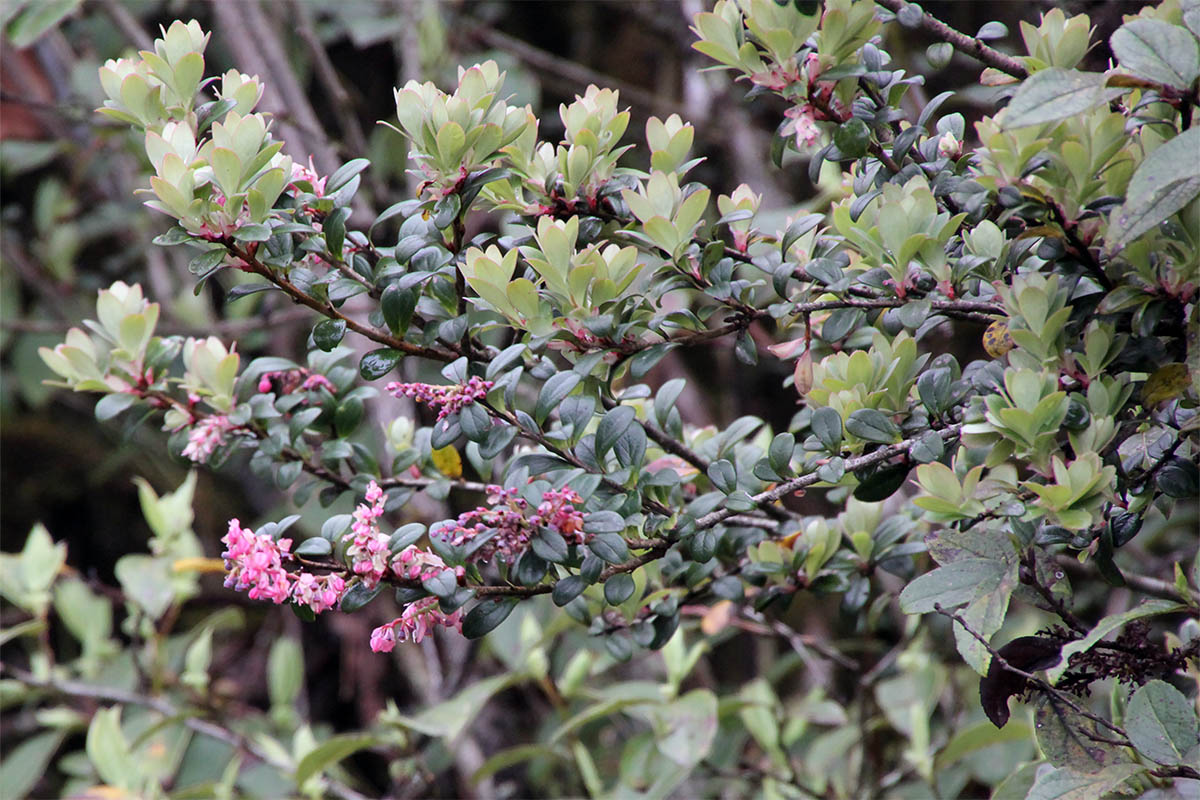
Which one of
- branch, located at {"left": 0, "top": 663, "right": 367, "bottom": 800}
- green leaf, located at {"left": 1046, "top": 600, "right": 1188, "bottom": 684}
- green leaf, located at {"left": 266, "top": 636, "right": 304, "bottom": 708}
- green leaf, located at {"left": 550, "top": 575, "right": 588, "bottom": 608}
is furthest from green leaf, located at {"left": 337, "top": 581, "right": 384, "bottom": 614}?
green leaf, located at {"left": 266, "top": 636, "right": 304, "bottom": 708}

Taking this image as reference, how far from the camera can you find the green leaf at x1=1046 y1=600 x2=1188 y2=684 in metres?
0.63

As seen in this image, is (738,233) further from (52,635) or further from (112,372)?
(52,635)

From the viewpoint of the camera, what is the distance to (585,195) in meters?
0.77

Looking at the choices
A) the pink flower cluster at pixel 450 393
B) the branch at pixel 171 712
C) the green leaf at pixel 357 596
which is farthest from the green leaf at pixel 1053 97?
the branch at pixel 171 712

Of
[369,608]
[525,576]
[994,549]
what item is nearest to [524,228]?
[525,576]

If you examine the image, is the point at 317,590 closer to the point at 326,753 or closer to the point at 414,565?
the point at 414,565

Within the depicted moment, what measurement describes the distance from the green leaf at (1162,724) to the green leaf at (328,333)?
22.3 inches

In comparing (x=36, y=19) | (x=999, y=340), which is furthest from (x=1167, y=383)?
(x=36, y=19)

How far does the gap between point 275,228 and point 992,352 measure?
503 millimetres

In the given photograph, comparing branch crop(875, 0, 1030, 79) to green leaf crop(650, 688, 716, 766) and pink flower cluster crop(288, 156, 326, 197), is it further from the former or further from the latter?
green leaf crop(650, 688, 716, 766)

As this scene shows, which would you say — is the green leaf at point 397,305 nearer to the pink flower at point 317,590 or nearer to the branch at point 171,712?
the pink flower at point 317,590

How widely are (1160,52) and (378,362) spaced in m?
0.51

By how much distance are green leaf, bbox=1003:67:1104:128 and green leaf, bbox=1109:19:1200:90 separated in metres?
0.02

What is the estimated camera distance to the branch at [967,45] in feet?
2.36
